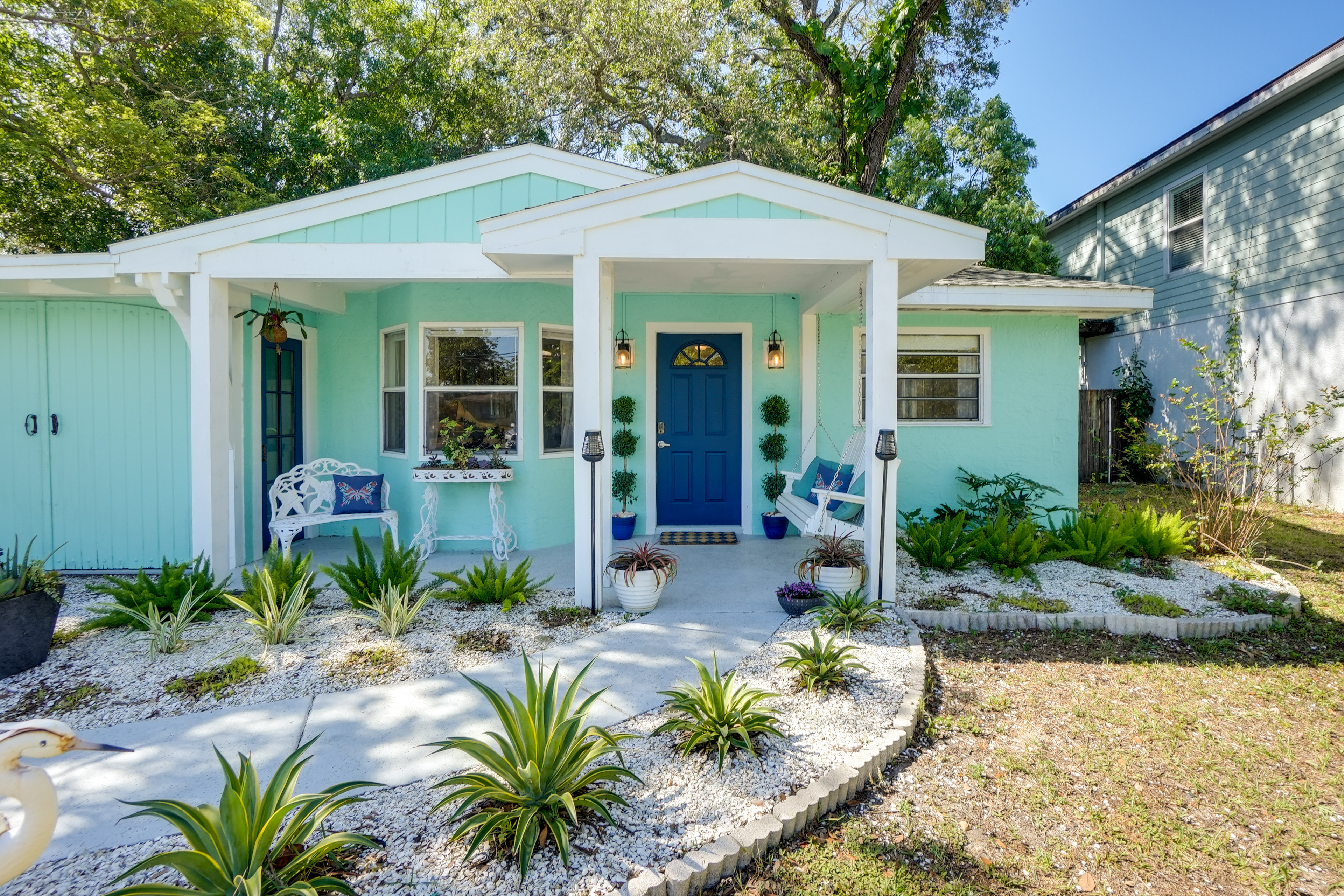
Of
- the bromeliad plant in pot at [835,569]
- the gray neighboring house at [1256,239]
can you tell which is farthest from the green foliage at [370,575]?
the gray neighboring house at [1256,239]

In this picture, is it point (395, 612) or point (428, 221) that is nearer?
point (395, 612)

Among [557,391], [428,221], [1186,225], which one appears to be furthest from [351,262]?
[1186,225]

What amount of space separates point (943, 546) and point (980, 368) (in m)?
2.51

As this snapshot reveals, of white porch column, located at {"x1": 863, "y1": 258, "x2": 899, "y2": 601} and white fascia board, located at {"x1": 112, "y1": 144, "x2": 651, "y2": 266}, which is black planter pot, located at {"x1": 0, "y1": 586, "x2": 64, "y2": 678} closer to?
white fascia board, located at {"x1": 112, "y1": 144, "x2": 651, "y2": 266}

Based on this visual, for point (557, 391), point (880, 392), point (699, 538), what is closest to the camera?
point (880, 392)

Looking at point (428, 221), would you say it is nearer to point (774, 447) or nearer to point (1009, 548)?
point (774, 447)

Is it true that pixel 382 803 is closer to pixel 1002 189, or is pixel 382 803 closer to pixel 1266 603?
pixel 1266 603

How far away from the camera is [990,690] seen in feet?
11.5

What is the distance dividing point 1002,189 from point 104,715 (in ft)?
49.2

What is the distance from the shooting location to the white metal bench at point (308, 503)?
510cm

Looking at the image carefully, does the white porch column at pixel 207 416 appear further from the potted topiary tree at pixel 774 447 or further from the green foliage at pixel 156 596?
the potted topiary tree at pixel 774 447

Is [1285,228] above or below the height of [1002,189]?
below

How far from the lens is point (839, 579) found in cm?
440

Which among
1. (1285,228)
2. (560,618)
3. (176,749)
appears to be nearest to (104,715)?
(176,749)
